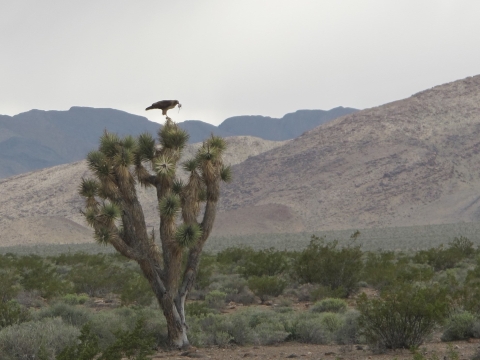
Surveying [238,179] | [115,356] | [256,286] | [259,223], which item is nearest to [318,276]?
[256,286]

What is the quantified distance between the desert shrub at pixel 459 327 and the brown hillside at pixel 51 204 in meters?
64.8

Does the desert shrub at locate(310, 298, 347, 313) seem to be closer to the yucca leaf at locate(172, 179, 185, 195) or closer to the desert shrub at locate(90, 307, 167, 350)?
the desert shrub at locate(90, 307, 167, 350)

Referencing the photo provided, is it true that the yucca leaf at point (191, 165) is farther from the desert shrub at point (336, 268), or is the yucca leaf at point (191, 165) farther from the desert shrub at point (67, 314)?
the desert shrub at point (336, 268)

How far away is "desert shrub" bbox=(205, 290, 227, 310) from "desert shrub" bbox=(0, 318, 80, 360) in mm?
7129

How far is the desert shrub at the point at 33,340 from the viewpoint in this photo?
35.5 ft

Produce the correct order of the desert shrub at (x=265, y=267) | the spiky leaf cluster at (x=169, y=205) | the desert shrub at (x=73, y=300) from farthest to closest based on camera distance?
the desert shrub at (x=265, y=267) < the desert shrub at (x=73, y=300) < the spiky leaf cluster at (x=169, y=205)

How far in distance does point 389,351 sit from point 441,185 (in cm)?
7095

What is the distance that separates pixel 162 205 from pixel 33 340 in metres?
3.11

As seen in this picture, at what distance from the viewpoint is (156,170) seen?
41.7 ft

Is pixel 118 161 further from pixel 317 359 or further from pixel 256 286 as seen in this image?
pixel 256 286

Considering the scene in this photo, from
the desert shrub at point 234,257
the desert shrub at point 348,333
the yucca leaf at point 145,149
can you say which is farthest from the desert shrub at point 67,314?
the desert shrub at point 234,257

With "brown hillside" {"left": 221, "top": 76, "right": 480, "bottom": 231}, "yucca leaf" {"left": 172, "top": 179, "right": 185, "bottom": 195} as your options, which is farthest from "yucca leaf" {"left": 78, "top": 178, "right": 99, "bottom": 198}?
"brown hillside" {"left": 221, "top": 76, "right": 480, "bottom": 231}

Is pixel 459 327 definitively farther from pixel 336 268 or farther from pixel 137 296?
pixel 137 296

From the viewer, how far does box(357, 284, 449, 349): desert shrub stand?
11641 millimetres
